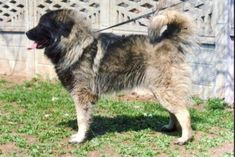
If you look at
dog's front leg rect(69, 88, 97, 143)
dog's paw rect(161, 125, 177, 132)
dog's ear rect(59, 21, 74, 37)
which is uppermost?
dog's ear rect(59, 21, 74, 37)

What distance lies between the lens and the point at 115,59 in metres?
5.52

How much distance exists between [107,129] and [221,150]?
1.54m

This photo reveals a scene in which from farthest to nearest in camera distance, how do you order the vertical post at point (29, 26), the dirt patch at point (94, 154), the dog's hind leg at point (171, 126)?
the vertical post at point (29, 26) → the dog's hind leg at point (171, 126) → the dirt patch at point (94, 154)

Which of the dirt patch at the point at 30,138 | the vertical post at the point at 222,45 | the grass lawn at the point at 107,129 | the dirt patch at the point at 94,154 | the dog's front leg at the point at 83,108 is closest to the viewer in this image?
the dirt patch at the point at 94,154

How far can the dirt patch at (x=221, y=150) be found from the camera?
5223 mm

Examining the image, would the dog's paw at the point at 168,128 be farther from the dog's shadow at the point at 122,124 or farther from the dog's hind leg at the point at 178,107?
the dog's hind leg at the point at 178,107

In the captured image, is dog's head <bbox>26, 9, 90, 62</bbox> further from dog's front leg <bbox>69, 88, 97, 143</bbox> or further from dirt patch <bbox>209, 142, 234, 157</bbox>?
dirt patch <bbox>209, 142, 234, 157</bbox>

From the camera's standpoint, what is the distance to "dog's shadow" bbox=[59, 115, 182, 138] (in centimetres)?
610

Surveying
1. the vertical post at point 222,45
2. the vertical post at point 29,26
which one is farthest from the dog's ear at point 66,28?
the vertical post at point 29,26

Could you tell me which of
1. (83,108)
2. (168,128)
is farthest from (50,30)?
(168,128)

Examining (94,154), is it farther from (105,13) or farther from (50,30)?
(105,13)

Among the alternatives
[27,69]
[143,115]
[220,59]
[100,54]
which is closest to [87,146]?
[100,54]

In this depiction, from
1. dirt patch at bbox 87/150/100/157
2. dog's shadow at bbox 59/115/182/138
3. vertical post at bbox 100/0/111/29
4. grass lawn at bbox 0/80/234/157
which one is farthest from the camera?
vertical post at bbox 100/0/111/29

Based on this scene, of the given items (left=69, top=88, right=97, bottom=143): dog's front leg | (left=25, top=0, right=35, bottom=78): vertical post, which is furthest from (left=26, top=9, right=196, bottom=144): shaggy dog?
(left=25, top=0, right=35, bottom=78): vertical post
